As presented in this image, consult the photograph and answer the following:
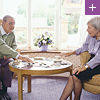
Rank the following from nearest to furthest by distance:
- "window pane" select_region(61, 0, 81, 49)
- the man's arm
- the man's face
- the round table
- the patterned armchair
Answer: the round table, the patterned armchair, the man's arm, the man's face, "window pane" select_region(61, 0, 81, 49)

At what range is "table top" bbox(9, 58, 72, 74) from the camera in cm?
262

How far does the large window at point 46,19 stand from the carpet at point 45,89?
2.12ft

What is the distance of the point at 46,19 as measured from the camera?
4.44m

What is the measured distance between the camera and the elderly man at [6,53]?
9.55 ft

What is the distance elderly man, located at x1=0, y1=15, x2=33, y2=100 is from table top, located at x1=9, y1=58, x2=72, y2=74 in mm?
105

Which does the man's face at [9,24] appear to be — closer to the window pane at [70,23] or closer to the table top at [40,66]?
the table top at [40,66]

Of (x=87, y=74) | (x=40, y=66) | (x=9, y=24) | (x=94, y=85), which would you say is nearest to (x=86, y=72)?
(x=87, y=74)

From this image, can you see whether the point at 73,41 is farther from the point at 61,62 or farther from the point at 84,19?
the point at 61,62

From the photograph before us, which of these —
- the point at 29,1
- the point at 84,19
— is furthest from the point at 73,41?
the point at 29,1

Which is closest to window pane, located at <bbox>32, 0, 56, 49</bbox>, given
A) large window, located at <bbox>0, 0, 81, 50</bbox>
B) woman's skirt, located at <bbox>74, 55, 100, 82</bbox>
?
large window, located at <bbox>0, 0, 81, 50</bbox>

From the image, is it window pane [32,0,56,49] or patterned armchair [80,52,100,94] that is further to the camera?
window pane [32,0,56,49]

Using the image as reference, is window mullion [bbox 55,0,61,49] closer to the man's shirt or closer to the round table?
the man's shirt

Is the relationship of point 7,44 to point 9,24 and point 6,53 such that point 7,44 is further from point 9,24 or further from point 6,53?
point 6,53

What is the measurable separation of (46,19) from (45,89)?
148 cm
